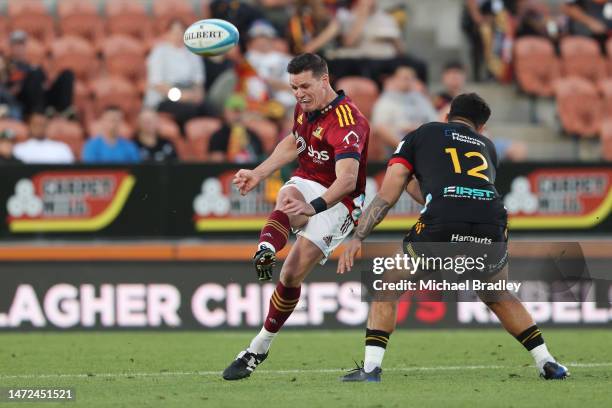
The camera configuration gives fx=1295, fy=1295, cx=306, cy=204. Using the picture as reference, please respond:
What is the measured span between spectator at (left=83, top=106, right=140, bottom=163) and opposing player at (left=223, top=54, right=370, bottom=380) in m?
5.28

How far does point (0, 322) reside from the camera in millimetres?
12891

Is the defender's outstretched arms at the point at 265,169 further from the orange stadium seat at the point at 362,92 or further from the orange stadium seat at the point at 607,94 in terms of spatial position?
the orange stadium seat at the point at 607,94

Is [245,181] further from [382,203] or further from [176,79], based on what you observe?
[176,79]

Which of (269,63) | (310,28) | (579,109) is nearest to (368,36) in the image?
(310,28)

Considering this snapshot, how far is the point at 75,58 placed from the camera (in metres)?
16.7

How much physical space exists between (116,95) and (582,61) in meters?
6.50

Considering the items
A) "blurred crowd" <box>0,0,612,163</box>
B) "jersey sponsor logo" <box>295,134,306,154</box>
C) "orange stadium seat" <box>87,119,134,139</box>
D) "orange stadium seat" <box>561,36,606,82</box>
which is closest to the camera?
"jersey sponsor logo" <box>295,134,306,154</box>

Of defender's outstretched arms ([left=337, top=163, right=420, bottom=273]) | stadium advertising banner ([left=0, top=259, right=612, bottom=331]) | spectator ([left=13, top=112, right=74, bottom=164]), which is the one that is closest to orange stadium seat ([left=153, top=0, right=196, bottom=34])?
spectator ([left=13, top=112, right=74, bottom=164])

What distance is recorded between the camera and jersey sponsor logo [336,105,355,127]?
8742mm

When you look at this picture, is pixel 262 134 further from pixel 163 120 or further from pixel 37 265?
pixel 37 265

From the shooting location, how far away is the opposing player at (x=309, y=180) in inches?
342

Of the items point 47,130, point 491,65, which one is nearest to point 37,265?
point 47,130

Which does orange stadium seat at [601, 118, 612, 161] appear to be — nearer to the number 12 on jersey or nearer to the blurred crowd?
the blurred crowd

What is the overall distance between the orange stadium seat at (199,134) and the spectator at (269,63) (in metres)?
1.12
